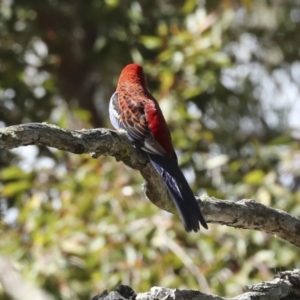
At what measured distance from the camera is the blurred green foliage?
14.5 ft

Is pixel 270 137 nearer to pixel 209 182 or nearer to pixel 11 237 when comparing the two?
pixel 209 182

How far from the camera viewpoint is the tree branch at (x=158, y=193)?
222 centimetres

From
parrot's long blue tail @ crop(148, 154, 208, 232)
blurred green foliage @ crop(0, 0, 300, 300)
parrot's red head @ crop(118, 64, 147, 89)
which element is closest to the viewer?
parrot's long blue tail @ crop(148, 154, 208, 232)

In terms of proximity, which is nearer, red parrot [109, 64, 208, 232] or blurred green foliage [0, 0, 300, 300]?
red parrot [109, 64, 208, 232]

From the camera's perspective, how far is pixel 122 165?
16.5 ft

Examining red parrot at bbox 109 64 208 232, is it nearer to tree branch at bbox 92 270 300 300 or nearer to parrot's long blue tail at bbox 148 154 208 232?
parrot's long blue tail at bbox 148 154 208 232

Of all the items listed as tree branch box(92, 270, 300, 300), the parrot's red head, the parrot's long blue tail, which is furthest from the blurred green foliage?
tree branch box(92, 270, 300, 300)

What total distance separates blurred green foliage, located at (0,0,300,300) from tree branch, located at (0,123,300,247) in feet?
5.38

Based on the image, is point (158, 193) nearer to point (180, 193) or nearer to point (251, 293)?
point (180, 193)

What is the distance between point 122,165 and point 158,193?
239 centimetres

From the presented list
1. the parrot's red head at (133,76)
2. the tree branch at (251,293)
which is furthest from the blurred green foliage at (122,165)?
the tree branch at (251,293)

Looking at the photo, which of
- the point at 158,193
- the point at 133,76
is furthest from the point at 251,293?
the point at 133,76

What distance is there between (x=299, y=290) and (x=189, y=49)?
128 inches

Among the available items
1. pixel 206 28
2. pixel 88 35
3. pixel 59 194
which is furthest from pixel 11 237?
pixel 88 35
